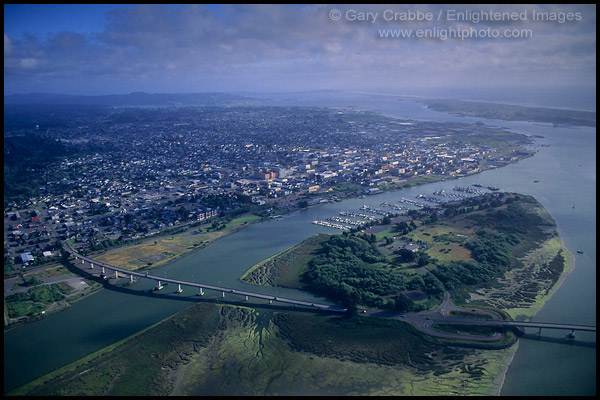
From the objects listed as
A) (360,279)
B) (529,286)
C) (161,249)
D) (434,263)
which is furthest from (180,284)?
(529,286)

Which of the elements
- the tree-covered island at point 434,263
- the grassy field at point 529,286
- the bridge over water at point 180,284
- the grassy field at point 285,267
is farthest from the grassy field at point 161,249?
the grassy field at point 529,286

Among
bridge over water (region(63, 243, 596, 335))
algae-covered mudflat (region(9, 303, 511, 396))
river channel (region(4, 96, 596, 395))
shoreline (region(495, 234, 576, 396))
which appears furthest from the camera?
bridge over water (region(63, 243, 596, 335))

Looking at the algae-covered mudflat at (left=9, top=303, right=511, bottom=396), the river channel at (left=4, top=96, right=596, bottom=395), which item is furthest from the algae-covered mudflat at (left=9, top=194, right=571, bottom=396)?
the river channel at (left=4, top=96, right=596, bottom=395)

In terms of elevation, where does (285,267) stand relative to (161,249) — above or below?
below

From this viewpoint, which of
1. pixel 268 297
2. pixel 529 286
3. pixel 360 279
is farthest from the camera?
pixel 360 279

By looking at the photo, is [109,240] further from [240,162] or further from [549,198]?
[549,198]

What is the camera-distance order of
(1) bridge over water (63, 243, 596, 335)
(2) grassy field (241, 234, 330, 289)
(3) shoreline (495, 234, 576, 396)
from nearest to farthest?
1. (3) shoreline (495, 234, 576, 396)
2. (1) bridge over water (63, 243, 596, 335)
3. (2) grassy field (241, 234, 330, 289)

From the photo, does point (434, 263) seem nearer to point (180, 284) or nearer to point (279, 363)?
point (279, 363)

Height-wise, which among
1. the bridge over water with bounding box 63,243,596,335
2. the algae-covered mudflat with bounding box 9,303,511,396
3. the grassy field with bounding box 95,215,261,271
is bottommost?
the algae-covered mudflat with bounding box 9,303,511,396

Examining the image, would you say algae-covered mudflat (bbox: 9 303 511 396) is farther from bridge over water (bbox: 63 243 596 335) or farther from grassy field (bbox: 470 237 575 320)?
grassy field (bbox: 470 237 575 320)
